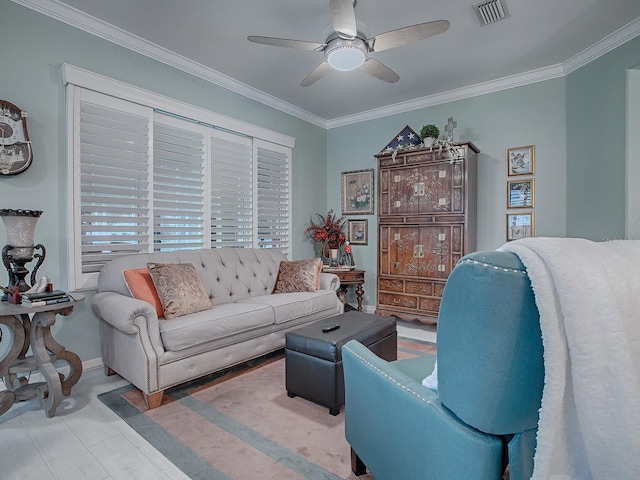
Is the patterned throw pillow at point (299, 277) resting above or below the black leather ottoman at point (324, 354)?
above

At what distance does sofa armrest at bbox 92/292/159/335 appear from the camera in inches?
85.7

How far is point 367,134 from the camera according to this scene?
16.3 feet

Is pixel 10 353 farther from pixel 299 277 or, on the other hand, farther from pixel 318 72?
pixel 318 72

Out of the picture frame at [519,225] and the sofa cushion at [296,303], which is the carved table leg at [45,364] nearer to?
the sofa cushion at [296,303]

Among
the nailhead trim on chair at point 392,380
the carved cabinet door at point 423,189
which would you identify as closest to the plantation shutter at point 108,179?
the nailhead trim on chair at point 392,380

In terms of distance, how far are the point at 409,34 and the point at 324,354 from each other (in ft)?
7.21

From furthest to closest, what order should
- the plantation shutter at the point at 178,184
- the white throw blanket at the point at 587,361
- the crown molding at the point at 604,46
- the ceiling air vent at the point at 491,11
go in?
the plantation shutter at the point at 178,184, the crown molding at the point at 604,46, the ceiling air vent at the point at 491,11, the white throw blanket at the point at 587,361

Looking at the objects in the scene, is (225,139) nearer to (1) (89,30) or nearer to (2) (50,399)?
(1) (89,30)

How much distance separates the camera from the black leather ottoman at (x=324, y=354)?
83.8 inches

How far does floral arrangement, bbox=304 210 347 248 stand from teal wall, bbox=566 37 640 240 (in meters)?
2.70

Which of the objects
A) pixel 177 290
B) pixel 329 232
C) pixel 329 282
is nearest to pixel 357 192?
pixel 329 232

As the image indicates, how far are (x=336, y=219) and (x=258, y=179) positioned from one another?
4.78 feet

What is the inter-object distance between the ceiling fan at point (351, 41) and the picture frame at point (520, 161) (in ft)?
6.24

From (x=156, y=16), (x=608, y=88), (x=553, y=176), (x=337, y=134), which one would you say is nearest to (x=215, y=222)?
(x=156, y=16)
